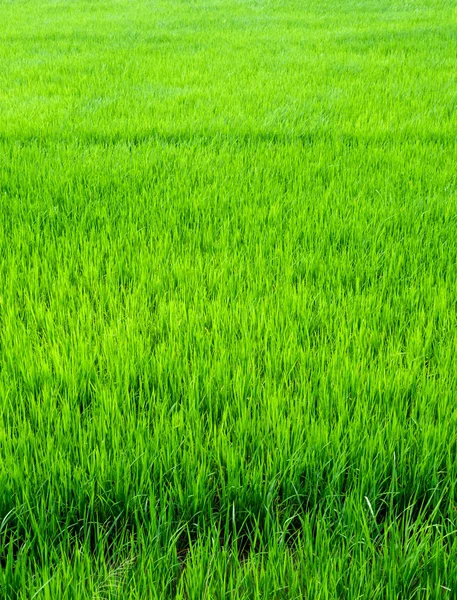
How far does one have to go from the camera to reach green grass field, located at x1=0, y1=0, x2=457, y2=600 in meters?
1.12

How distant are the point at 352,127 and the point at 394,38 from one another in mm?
4414

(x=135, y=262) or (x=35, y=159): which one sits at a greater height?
(x=35, y=159)

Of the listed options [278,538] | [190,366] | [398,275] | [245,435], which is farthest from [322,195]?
[278,538]

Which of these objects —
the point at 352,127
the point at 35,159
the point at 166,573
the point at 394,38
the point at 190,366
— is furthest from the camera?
the point at 394,38

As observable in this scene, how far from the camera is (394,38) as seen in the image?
7.82 meters

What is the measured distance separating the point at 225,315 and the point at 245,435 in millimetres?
592

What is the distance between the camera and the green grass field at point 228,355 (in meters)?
1.12

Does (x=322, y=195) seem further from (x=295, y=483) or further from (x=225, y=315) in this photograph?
(x=295, y=483)

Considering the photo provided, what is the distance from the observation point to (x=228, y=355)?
1711 millimetres

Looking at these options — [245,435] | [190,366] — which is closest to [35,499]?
[245,435]

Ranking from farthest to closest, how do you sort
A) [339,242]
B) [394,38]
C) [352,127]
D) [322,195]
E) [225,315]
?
[394,38], [352,127], [322,195], [339,242], [225,315]

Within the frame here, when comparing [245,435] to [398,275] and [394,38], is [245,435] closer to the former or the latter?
[398,275]

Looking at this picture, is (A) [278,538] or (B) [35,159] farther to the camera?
(B) [35,159]

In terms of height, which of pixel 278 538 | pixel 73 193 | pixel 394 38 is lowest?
pixel 278 538
